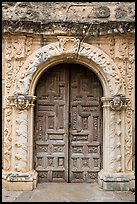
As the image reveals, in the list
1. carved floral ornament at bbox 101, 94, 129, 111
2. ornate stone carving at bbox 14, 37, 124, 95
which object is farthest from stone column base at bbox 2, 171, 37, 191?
carved floral ornament at bbox 101, 94, 129, 111

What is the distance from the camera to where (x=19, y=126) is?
6.11 m

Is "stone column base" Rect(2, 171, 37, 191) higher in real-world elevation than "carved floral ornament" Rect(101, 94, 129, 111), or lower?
lower

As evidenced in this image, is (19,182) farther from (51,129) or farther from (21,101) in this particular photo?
(21,101)

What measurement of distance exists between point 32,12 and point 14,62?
1095 millimetres

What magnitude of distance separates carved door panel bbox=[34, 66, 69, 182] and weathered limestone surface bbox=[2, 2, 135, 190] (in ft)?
1.11

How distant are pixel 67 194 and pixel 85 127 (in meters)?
1.50

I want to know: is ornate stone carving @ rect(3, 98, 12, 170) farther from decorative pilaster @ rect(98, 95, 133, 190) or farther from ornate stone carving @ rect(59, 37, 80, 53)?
decorative pilaster @ rect(98, 95, 133, 190)

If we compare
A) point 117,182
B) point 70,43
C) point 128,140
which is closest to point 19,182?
point 117,182

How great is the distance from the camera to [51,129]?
6.54 metres

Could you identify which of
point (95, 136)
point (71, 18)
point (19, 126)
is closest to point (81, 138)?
point (95, 136)

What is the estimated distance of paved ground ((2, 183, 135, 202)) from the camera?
5445 millimetres

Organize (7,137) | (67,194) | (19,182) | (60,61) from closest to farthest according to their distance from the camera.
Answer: (67,194) → (19,182) → (7,137) → (60,61)

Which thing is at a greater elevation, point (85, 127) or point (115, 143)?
point (85, 127)

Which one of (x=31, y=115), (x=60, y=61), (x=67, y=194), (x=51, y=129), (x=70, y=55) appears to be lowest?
(x=67, y=194)
